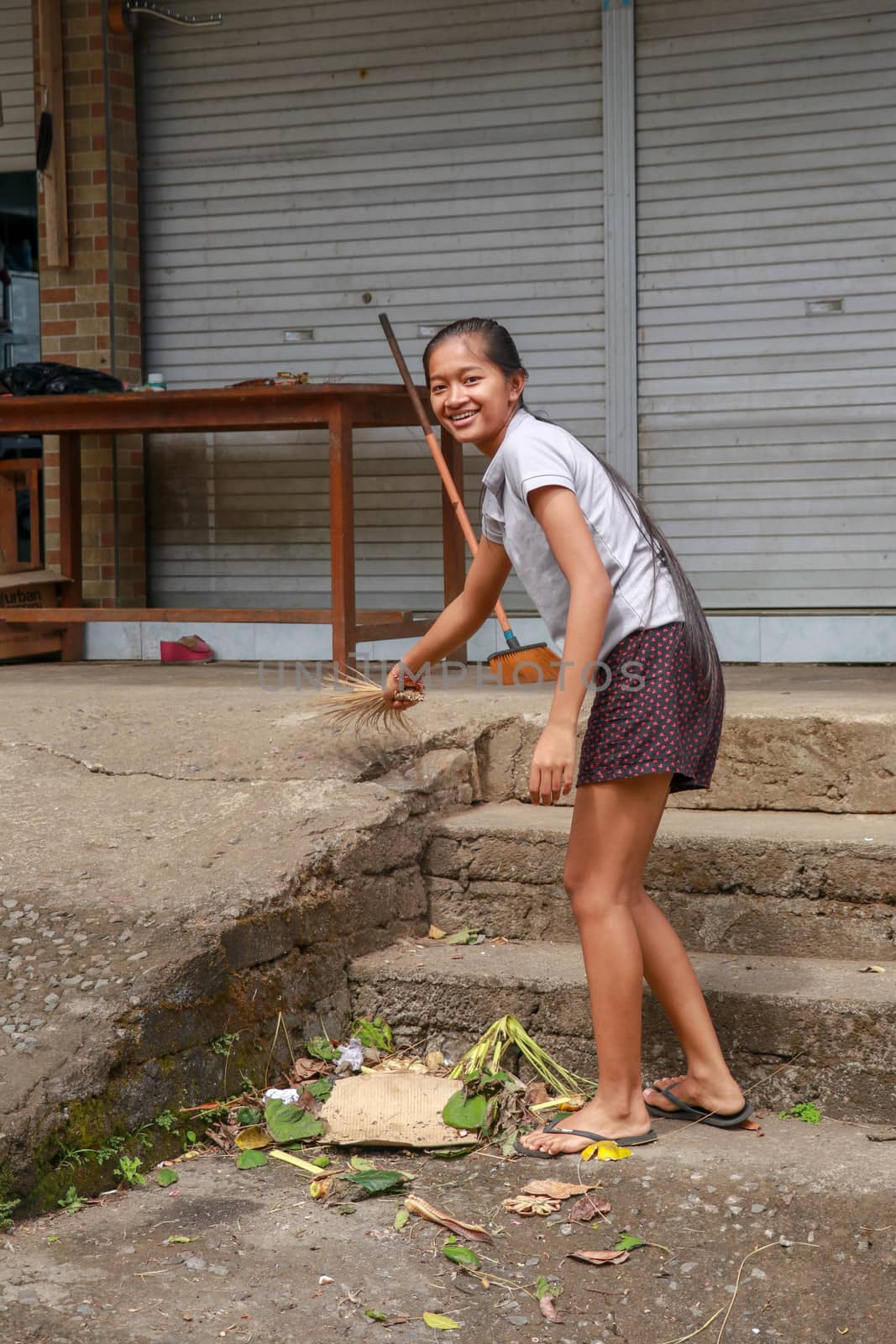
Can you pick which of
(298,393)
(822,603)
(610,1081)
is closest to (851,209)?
(822,603)

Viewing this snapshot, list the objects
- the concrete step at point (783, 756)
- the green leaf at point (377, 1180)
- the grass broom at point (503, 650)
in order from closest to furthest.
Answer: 1. the green leaf at point (377, 1180)
2. the grass broom at point (503, 650)
3. the concrete step at point (783, 756)

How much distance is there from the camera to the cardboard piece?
2.85m

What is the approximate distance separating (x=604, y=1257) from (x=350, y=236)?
531cm

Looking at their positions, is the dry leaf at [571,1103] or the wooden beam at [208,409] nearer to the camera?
the dry leaf at [571,1103]

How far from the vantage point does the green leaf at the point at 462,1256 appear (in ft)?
7.77

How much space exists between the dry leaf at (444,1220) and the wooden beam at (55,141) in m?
5.48

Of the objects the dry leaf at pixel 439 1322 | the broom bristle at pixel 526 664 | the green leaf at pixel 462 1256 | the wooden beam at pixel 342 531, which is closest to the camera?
the dry leaf at pixel 439 1322

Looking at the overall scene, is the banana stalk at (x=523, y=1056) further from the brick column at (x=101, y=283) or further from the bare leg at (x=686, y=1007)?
the brick column at (x=101, y=283)

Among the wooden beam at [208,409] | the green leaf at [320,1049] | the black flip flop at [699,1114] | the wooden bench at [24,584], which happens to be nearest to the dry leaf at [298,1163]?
the green leaf at [320,1049]

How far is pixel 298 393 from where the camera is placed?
531cm

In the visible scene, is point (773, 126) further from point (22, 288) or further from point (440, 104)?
point (22, 288)

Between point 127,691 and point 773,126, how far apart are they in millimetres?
3724

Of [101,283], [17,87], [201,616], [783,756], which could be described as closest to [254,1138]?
[783,756]

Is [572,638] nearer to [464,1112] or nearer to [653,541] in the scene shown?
[653,541]
